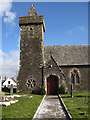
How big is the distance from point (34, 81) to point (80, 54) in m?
10.4

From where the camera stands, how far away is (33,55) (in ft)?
70.8

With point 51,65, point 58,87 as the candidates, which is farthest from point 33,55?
point 58,87

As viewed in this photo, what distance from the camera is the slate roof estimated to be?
23.0 metres

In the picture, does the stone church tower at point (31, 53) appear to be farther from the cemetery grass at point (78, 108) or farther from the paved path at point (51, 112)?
the paved path at point (51, 112)

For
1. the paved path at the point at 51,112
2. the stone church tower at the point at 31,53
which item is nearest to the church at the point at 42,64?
the stone church tower at the point at 31,53

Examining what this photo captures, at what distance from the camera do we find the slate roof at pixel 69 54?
2303cm

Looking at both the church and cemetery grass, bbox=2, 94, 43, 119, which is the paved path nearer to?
cemetery grass, bbox=2, 94, 43, 119

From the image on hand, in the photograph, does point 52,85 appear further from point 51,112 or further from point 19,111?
point 19,111

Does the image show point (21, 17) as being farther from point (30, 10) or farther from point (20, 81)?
point (20, 81)

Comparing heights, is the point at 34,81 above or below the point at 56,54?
below

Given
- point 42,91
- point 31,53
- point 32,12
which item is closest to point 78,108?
point 42,91

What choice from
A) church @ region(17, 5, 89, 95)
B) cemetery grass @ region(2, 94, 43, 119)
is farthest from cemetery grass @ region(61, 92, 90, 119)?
church @ region(17, 5, 89, 95)

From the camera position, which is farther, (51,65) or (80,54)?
(80,54)

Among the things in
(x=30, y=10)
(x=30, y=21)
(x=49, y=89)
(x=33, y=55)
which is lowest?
(x=49, y=89)
